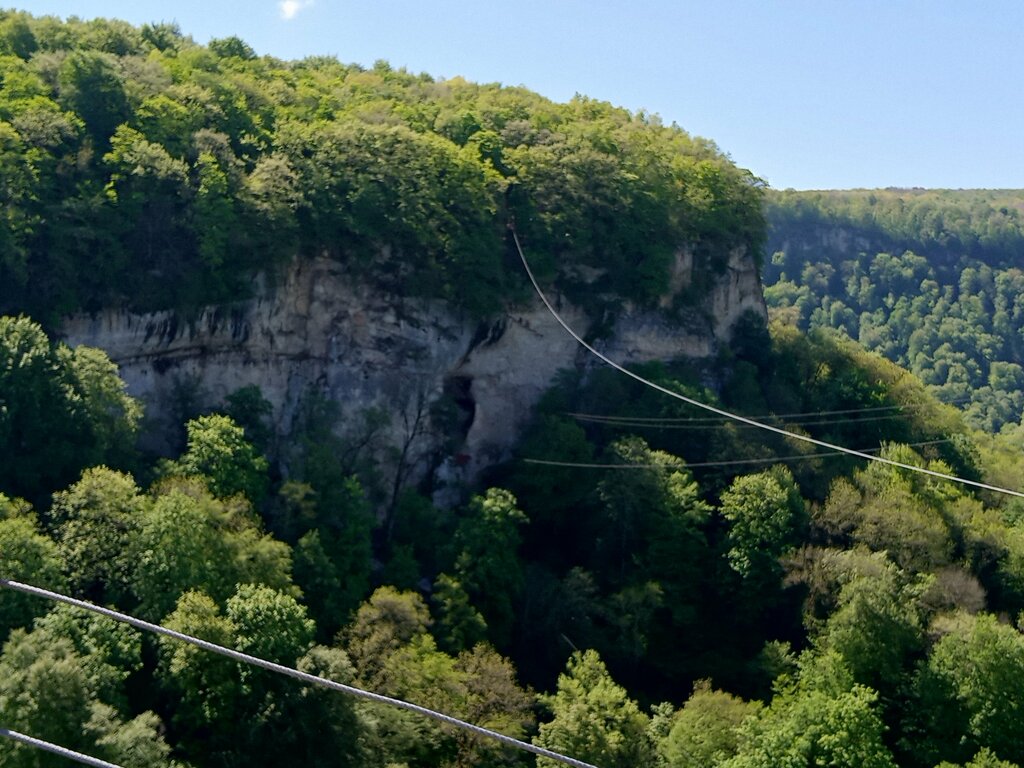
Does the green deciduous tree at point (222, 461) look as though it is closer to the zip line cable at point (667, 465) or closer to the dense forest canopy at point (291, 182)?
the dense forest canopy at point (291, 182)

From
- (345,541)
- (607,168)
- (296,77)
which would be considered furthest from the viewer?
(296,77)

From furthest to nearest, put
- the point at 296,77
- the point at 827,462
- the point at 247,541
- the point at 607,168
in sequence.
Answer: the point at 296,77
the point at 607,168
the point at 827,462
the point at 247,541

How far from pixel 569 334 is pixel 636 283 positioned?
122 inches

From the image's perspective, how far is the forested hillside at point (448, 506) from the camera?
33.8 metres

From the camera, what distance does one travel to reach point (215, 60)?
1998 inches

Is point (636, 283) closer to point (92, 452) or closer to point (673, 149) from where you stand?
point (673, 149)

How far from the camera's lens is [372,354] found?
148ft

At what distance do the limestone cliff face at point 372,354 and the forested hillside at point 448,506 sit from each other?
77cm

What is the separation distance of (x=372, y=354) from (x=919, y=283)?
95.6 m

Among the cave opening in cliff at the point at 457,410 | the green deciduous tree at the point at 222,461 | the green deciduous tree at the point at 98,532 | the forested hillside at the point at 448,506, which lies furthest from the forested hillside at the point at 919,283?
the green deciduous tree at the point at 98,532

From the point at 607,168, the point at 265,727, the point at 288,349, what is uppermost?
the point at 607,168

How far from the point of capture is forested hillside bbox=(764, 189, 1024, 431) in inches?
4616

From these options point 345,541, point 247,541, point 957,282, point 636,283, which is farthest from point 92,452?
point 957,282

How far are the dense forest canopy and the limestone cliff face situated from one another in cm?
76
